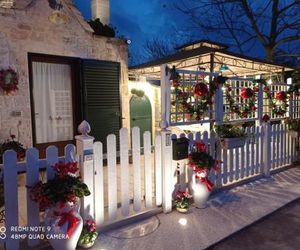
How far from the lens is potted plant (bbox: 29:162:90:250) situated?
239cm

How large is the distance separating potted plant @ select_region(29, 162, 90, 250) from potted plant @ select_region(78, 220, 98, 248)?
0.52ft

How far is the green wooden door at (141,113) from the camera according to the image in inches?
289

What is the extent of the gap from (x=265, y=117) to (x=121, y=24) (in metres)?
59.0

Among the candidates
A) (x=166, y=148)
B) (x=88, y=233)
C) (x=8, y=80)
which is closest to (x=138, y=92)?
(x=8, y=80)

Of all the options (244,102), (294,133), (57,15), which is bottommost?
(294,133)

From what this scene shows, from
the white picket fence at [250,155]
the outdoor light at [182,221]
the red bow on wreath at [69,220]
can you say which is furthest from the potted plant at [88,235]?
the white picket fence at [250,155]

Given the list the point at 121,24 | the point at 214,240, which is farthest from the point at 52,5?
the point at 121,24

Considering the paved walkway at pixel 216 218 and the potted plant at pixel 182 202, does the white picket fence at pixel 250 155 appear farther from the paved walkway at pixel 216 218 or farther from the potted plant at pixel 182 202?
the paved walkway at pixel 216 218

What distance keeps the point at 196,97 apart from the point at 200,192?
1369 mm

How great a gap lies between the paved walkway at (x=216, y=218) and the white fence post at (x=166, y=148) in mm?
226

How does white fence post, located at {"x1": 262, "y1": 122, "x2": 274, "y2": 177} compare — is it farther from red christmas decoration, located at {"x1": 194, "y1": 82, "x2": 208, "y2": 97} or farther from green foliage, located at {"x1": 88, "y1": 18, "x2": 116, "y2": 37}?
green foliage, located at {"x1": 88, "y1": 18, "x2": 116, "y2": 37}

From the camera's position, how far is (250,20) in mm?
11570

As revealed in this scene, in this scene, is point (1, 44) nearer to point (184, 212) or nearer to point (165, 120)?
point (165, 120)

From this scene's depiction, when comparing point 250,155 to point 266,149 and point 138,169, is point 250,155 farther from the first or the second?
point 138,169
